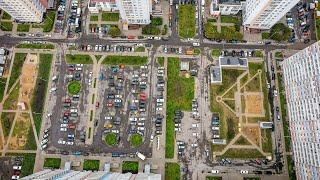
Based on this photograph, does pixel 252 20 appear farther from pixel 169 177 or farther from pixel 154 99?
pixel 169 177

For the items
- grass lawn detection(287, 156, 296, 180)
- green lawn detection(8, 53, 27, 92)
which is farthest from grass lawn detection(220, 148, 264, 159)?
green lawn detection(8, 53, 27, 92)

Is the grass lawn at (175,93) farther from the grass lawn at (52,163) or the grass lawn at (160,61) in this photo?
the grass lawn at (52,163)

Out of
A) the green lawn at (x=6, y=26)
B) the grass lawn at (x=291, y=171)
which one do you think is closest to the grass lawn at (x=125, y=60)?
the green lawn at (x=6, y=26)

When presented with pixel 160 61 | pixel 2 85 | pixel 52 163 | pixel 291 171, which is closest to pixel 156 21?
pixel 160 61

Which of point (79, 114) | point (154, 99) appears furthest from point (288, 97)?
point (79, 114)

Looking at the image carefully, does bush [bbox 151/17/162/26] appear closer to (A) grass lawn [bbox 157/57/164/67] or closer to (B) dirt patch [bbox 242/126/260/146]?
(A) grass lawn [bbox 157/57/164/67]
